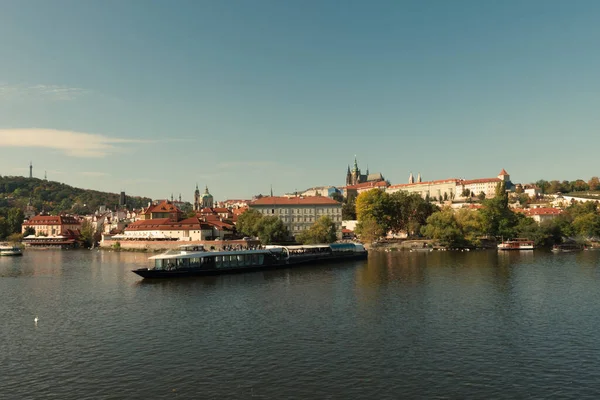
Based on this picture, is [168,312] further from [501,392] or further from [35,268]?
[35,268]

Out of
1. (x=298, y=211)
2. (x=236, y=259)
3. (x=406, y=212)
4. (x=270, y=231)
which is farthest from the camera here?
(x=298, y=211)

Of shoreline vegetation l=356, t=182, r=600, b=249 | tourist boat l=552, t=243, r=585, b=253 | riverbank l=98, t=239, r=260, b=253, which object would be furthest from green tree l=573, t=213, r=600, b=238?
riverbank l=98, t=239, r=260, b=253

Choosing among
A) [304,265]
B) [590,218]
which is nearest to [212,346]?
[304,265]

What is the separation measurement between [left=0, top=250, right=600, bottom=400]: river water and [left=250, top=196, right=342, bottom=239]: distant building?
78515 mm

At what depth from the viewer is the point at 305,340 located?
29.2 metres

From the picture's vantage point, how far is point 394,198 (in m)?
129

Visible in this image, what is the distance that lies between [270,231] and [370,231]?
24976 millimetres

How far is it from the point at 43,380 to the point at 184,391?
23.3ft

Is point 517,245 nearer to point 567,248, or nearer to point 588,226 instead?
point 567,248

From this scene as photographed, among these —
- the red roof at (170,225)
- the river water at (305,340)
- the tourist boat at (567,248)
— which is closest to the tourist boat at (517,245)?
the tourist boat at (567,248)

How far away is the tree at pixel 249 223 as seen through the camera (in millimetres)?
112625

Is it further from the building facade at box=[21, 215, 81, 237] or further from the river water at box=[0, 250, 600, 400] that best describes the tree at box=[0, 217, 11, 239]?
the river water at box=[0, 250, 600, 400]

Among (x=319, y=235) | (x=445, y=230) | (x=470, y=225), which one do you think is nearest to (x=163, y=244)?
(x=319, y=235)

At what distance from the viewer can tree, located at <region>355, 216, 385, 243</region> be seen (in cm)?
11688
